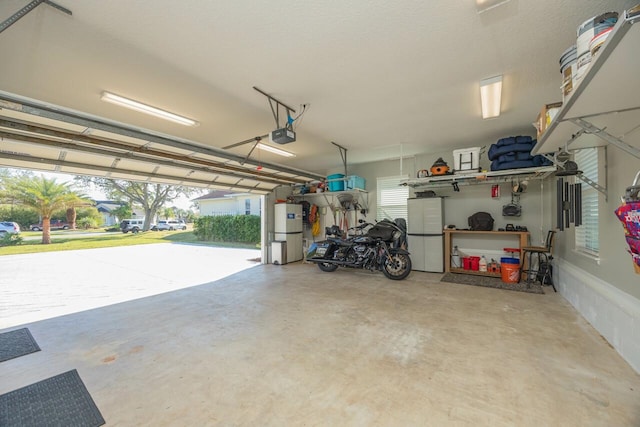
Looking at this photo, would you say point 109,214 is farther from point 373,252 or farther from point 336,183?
point 373,252

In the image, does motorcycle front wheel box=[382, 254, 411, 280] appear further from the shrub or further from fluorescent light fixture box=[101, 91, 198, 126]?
the shrub

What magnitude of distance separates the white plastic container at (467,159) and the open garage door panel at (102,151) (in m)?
3.51

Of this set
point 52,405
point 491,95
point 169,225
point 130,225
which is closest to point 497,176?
point 491,95

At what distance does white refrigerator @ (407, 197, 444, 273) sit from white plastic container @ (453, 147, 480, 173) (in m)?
→ 0.99

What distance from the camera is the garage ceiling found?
1.84 meters

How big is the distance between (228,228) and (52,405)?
11.8 m

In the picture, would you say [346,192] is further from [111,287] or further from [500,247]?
[111,287]

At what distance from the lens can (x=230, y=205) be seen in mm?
16062

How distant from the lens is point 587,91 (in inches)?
56.1

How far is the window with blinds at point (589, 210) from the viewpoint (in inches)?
120

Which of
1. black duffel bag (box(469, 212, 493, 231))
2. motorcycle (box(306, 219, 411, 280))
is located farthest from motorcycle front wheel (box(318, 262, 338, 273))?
black duffel bag (box(469, 212, 493, 231))

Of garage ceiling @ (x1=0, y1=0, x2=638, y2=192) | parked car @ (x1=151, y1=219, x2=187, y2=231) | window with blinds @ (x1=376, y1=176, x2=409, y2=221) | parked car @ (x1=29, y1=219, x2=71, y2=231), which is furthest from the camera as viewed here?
parked car @ (x1=151, y1=219, x2=187, y2=231)

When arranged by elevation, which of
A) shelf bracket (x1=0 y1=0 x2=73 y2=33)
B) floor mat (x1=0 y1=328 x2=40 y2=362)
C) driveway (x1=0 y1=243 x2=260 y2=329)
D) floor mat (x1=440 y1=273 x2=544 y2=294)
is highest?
shelf bracket (x1=0 y1=0 x2=73 y2=33)

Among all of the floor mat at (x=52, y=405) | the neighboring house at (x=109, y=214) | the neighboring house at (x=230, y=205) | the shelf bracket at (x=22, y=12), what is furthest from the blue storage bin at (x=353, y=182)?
the neighboring house at (x=109, y=214)
